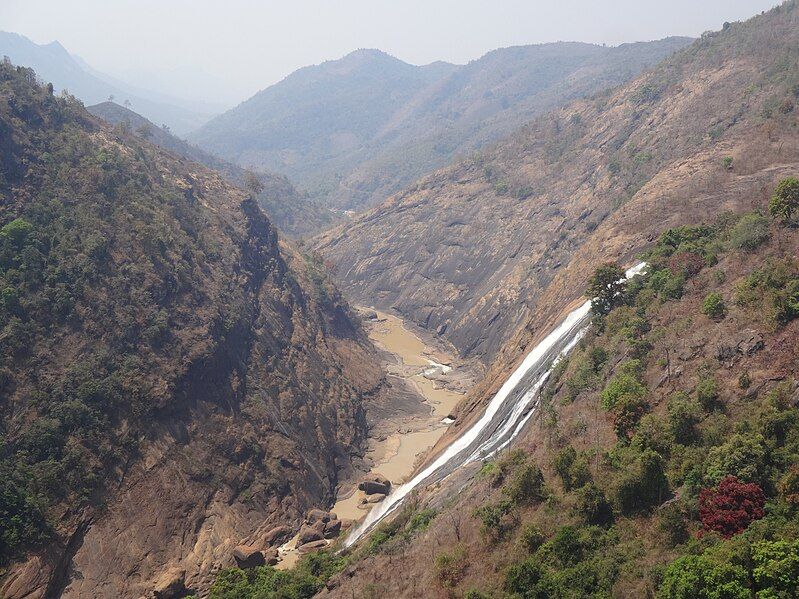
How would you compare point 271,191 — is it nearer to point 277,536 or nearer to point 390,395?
point 390,395

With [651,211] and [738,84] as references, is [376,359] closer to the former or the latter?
[651,211]

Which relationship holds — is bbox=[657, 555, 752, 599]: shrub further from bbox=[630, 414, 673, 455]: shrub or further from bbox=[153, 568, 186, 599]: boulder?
bbox=[153, 568, 186, 599]: boulder

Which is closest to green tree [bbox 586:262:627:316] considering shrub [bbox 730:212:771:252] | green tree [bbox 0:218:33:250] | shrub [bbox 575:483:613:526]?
shrub [bbox 730:212:771:252]

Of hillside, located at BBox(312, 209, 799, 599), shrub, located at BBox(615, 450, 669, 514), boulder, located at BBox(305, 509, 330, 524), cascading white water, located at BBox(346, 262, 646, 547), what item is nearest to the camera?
hillside, located at BBox(312, 209, 799, 599)

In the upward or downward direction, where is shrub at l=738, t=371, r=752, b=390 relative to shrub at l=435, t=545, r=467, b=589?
upward

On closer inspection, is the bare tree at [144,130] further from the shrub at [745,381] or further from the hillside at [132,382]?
the shrub at [745,381]

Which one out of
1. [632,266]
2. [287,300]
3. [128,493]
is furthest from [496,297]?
[128,493]

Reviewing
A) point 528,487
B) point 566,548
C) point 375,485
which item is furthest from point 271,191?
point 566,548

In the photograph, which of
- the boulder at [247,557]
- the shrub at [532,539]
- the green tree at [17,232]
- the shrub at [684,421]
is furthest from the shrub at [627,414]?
the green tree at [17,232]
